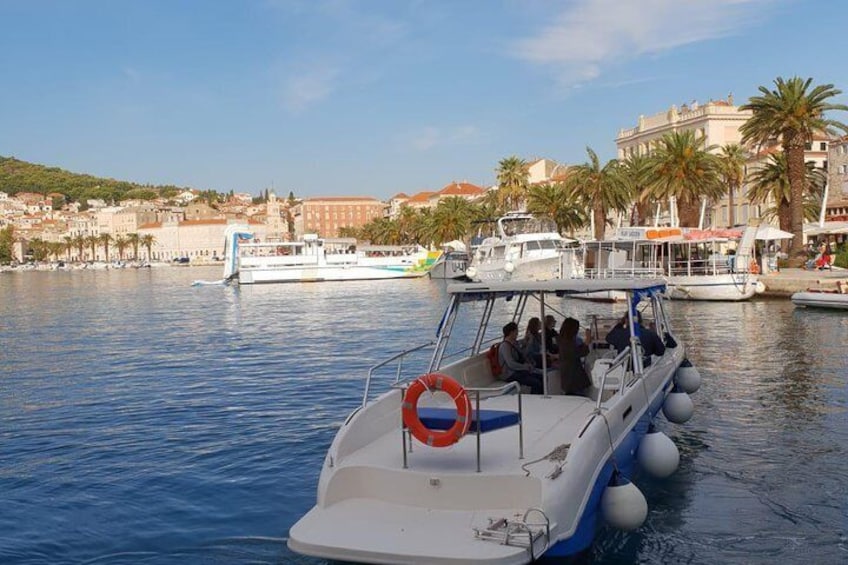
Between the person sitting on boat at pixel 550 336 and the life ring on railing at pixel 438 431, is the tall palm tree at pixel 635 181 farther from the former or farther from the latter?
the life ring on railing at pixel 438 431

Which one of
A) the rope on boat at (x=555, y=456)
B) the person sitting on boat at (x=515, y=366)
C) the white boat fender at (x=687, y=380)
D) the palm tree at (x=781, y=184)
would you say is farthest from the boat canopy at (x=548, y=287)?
the palm tree at (x=781, y=184)

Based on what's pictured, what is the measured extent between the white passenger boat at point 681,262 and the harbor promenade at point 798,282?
0.88 metres

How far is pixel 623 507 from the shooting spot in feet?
29.4

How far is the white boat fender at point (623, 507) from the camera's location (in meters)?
8.97

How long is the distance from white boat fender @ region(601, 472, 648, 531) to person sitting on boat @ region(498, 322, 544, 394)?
328cm

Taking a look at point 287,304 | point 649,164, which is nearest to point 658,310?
point 287,304

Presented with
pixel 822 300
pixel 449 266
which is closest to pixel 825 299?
pixel 822 300

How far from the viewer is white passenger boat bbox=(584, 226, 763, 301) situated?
42969 millimetres

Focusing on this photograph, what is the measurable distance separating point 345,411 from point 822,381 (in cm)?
1117

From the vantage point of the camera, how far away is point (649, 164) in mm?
60562

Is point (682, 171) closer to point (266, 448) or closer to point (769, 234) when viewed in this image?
point (769, 234)

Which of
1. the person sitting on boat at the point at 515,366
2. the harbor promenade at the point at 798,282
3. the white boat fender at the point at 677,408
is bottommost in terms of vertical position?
the white boat fender at the point at 677,408

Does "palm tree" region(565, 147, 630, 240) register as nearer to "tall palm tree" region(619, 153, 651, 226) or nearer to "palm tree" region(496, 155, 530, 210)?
"tall palm tree" region(619, 153, 651, 226)

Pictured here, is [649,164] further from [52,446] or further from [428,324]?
[52,446]
